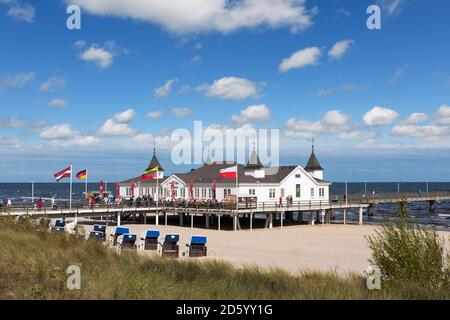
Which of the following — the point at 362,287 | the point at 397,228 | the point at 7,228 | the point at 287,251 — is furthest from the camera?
the point at 287,251

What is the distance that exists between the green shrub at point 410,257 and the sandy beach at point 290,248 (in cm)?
441

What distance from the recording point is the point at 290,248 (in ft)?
91.4

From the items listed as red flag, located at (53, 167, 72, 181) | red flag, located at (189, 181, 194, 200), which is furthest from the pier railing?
red flag, located at (53, 167, 72, 181)

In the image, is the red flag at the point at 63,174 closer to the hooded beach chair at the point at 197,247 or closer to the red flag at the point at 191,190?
the red flag at the point at 191,190

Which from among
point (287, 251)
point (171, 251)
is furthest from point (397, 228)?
point (287, 251)

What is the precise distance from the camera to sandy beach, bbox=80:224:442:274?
68.9 ft

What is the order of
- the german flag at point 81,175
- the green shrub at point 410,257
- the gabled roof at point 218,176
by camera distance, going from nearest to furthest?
the green shrub at point 410,257, the german flag at point 81,175, the gabled roof at point 218,176

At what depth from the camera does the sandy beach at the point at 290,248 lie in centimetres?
2100

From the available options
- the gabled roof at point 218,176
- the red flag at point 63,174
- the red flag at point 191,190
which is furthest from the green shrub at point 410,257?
the red flag at point 191,190
